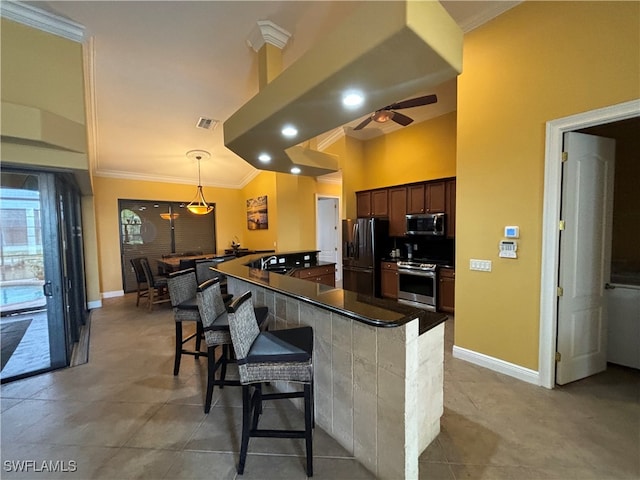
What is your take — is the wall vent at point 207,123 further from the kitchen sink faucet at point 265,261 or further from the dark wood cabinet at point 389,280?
the dark wood cabinet at point 389,280

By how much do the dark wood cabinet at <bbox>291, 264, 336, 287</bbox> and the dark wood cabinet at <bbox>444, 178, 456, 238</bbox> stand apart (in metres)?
2.13

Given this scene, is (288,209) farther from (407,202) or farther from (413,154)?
(413,154)

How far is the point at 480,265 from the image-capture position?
2781mm

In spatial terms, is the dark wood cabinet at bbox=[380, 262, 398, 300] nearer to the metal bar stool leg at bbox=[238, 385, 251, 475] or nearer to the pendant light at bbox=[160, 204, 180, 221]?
the metal bar stool leg at bbox=[238, 385, 251, 475]

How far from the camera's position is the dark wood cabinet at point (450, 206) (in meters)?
4.54

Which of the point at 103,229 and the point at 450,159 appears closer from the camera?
the point at 450,159

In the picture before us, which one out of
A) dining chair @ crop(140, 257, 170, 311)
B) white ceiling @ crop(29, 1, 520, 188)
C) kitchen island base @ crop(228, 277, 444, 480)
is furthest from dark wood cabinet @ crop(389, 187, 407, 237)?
dining chair @ crop(140, 257, 170, 311)

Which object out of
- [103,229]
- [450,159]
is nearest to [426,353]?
[450,159]

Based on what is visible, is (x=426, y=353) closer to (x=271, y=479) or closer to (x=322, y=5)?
(x=271, y=479)

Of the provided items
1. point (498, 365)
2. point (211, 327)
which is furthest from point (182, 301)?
point (498, 365)

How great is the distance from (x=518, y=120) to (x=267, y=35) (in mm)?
2510

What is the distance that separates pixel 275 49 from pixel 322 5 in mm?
635

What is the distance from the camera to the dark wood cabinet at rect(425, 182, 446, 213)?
4.66 m

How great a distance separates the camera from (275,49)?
9.21 ft
